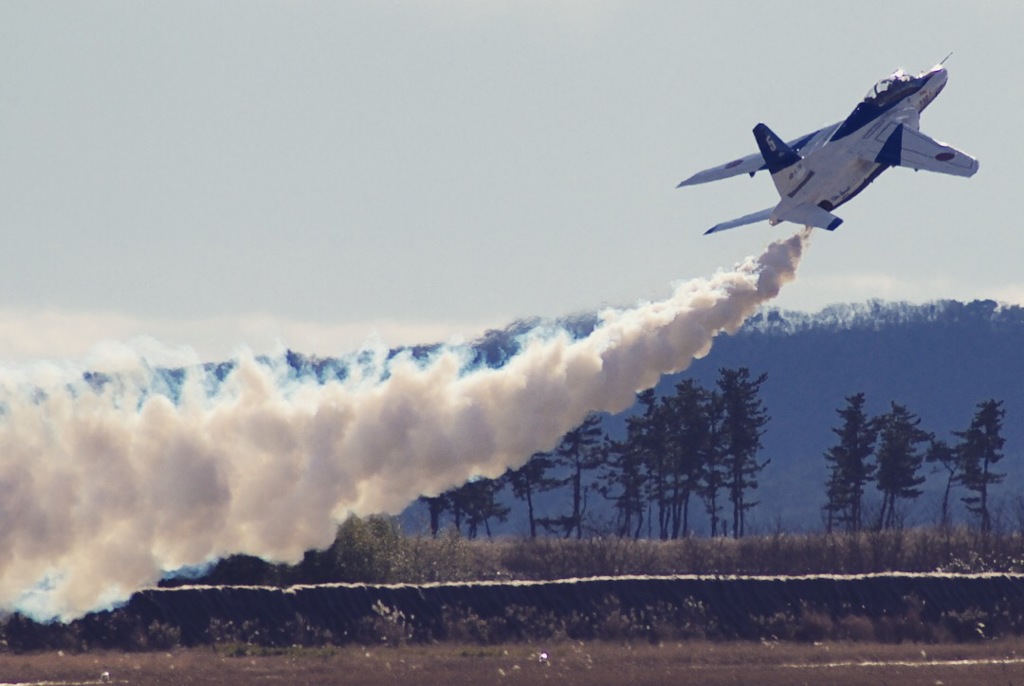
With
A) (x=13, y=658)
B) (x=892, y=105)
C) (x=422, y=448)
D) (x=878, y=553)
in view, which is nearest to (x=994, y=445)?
(x=878, y=553)

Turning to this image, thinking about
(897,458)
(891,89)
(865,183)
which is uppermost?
(891,89)

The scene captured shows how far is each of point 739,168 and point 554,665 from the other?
2662cm

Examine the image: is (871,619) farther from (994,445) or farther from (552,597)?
(994,445)

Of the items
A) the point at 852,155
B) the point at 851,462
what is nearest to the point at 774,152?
the point at 852,155

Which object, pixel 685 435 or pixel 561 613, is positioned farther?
pixel 685 435

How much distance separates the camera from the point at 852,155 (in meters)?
60.9

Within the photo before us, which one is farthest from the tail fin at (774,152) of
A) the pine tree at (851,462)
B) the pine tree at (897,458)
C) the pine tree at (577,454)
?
the pine tree at (897,458)

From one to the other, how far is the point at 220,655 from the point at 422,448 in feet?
29.2

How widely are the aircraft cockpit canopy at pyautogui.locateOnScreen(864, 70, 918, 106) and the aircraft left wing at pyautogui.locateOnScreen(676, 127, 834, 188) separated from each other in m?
2.45

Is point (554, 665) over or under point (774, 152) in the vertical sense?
under

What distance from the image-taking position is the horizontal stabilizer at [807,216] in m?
57.7

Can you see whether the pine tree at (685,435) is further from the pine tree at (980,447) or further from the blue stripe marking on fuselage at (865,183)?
the blue stripe marking on fuselage at (865,183)

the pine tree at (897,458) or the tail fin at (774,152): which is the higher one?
the tail fin at (774,152)

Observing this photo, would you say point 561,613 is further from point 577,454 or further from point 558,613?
point 577,454
